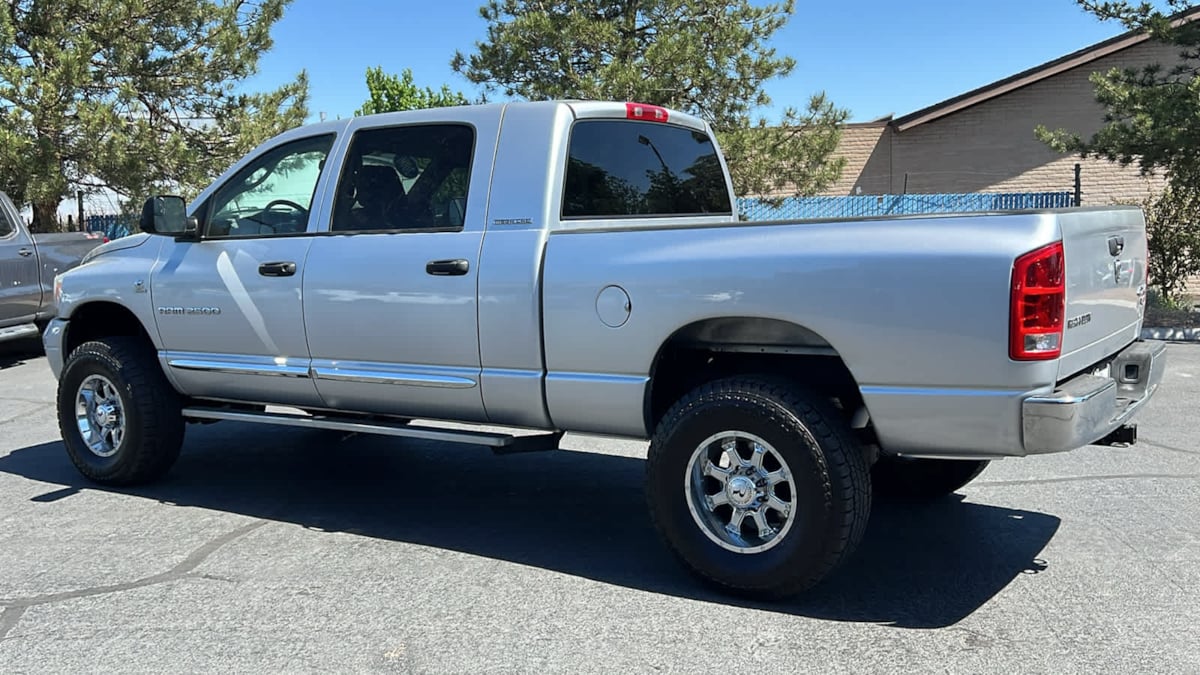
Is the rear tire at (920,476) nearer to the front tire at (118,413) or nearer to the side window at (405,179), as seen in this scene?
the side window at (405,179)

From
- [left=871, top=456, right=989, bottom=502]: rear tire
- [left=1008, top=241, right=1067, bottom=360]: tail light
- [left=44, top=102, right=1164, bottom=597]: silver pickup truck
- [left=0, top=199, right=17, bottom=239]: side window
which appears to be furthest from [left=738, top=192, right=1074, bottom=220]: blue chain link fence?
[left=1008, top=241, right=1067, bottom=360]: tail light

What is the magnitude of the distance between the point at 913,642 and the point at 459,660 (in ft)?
5.25

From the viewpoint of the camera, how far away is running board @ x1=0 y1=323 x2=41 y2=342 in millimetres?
10680

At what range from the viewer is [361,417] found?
17.9ft

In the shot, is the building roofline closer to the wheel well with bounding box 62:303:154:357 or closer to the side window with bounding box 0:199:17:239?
the side window with bounding box 0:199:17:239

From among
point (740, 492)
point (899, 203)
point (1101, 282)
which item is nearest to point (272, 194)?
point (740, 492)

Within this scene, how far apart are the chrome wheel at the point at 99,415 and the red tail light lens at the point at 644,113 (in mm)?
3301

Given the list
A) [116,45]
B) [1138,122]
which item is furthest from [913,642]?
[116,45]

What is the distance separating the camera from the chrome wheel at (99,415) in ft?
19.1

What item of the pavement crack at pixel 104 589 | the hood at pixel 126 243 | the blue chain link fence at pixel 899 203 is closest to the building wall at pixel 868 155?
the blue chain link fence at pixel 899 203

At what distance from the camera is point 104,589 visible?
429 cm

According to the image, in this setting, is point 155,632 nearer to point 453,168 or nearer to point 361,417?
point 361,417

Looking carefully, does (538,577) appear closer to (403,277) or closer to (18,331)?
(403,277)

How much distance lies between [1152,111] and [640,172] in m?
9.46
